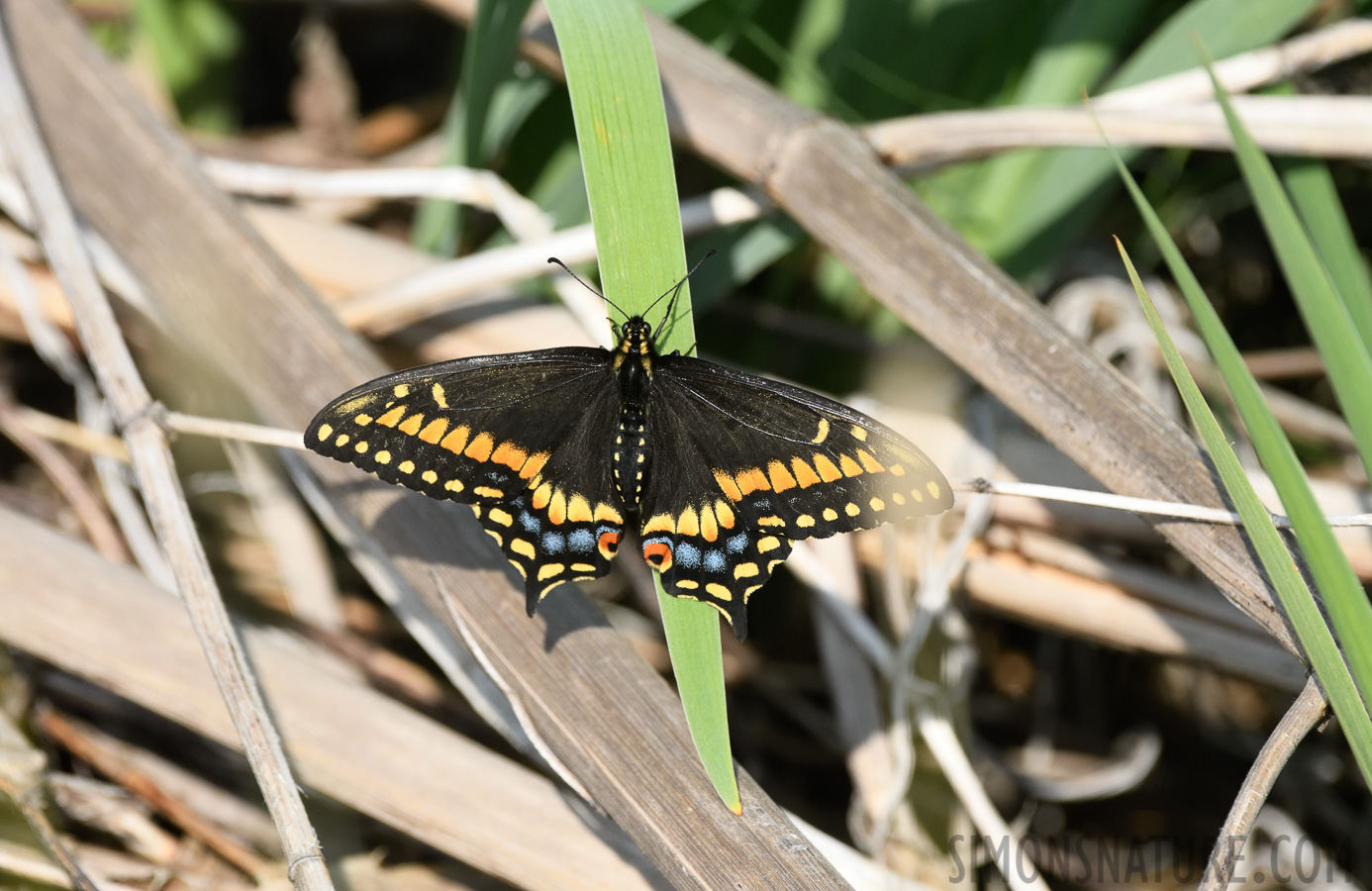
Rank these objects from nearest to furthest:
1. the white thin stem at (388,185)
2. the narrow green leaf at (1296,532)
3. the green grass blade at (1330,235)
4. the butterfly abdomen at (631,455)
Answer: the narrow green leaf at (1296,532), the green grass blade at (1330,235), the butterfly abdomen at (631,455), the white thin stem at (388,185)

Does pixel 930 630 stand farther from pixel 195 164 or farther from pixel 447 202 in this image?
pixel 195 164


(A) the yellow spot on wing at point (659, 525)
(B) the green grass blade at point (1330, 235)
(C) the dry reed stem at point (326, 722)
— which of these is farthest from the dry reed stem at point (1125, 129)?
(C) the dry reed stem at point (326, 722)

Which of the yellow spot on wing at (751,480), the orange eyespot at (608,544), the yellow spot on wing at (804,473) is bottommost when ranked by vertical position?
the orange eyespot at (608,544)

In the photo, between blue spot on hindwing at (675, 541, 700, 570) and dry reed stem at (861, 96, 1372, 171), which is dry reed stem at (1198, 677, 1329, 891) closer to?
blue spot on hindwing at (675, 541, 700, 570)

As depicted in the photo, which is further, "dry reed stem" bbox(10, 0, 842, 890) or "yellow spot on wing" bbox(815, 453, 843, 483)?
"yellow spot on wing" bbox(815, 453, 843, 483)

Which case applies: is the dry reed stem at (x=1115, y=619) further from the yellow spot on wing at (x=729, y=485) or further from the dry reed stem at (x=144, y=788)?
the dry reed stem at (x=144, y=788)

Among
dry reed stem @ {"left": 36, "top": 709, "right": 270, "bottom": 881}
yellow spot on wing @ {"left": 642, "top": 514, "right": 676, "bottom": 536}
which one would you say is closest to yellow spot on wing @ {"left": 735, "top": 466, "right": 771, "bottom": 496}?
yellow spot on wing @ {"left": 642, "top": 514, "right": 676, "bottom": 536}
